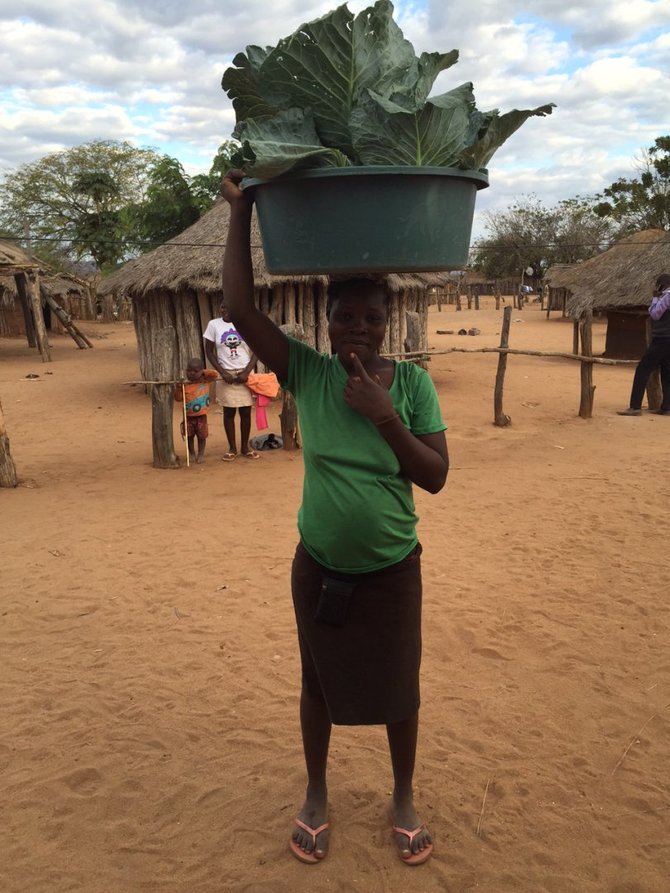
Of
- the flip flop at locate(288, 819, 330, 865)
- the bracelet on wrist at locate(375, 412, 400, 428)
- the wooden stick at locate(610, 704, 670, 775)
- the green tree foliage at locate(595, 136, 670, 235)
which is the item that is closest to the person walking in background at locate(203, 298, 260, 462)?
the wooden stick at locate(610, 704, 670, 775)

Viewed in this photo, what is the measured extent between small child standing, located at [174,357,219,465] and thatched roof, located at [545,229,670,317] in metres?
9.13

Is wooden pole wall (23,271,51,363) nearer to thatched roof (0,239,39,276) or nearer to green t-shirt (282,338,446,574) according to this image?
thatched roof (0,239,39,276)

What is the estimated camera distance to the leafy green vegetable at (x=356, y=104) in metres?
1.52

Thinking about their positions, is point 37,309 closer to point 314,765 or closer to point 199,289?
point 199,289

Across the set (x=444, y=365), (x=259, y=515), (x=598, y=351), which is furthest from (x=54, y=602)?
(x=598, y=351)

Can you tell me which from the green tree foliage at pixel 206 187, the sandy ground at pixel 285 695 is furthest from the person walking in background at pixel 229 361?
the green tree foliage at pixel 206 187

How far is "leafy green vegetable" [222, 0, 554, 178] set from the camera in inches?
59.9

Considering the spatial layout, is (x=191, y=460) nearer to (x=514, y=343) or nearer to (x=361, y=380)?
(x=361, y=380)

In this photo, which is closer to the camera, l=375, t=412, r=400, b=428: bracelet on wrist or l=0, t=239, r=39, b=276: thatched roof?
l=375, t=412, r=400, b=428: bracelet on wrist

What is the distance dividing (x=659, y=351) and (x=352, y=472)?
796 centimetres

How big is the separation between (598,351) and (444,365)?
462cm

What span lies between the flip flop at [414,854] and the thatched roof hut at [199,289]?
8388 mm

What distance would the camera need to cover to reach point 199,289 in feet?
33.3

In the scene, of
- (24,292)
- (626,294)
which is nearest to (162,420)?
(626,294)
